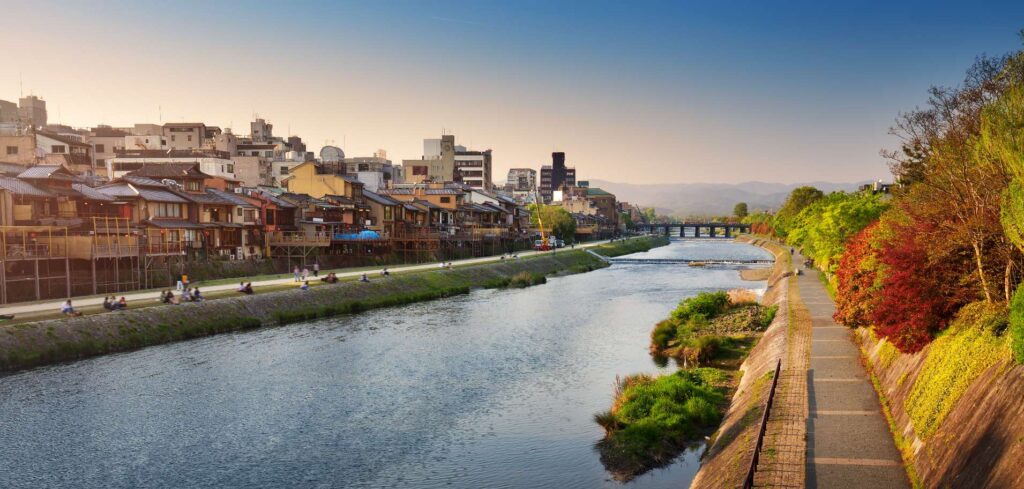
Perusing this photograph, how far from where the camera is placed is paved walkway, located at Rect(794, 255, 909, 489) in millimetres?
14359

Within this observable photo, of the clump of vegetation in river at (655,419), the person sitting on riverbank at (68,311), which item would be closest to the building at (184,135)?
Result: the person sitting on riverbank at (68,311)

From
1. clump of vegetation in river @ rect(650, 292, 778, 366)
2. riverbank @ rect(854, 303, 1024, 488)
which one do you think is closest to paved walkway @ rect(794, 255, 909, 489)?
riverbank @ rect(854, 303, 1024, 488)

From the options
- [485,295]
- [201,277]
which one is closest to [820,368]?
[485,295]

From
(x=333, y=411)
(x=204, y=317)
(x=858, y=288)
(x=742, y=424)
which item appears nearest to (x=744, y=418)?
(x=742, y=424)

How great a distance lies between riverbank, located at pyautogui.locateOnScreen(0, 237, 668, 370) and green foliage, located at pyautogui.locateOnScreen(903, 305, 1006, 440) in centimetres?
3668

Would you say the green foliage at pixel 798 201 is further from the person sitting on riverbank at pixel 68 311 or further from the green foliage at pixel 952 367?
the person sitting on riverbank at pixel 68 311

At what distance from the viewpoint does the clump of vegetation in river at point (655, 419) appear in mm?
20656

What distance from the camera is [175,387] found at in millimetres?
29719

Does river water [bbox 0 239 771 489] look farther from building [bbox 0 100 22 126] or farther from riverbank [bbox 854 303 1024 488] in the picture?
building [bbox 0 100 22 126]

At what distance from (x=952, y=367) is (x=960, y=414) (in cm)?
238

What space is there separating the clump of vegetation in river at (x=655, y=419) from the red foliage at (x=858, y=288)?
6005 millimetres

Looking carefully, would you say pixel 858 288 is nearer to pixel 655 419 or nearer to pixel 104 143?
pixel 655 419

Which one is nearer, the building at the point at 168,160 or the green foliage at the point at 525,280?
the green foliage at the point at 525,280

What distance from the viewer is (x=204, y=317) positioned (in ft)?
137
